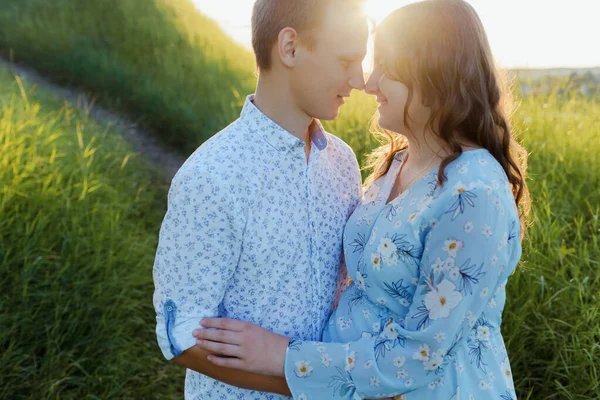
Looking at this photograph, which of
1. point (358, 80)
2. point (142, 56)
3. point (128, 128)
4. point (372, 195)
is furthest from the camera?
point (142, 56)

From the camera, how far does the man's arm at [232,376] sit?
1.88 m

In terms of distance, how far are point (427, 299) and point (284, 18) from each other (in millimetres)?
854

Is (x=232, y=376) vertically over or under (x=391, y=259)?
under

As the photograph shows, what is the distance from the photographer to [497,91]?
73.0 inches

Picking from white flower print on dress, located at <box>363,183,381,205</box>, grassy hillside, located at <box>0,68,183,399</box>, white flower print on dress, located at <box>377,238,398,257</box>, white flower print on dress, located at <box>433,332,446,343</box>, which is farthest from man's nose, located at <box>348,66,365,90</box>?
grassy hillside, located at <box>0,68,183,399</box>

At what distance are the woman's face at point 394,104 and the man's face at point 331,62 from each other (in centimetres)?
5

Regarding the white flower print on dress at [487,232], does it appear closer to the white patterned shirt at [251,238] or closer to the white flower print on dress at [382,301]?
the white flower print on dress at [382,301]

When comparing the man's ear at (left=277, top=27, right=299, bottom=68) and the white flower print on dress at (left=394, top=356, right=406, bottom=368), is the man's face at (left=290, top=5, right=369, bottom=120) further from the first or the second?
the white flower print on dress at (left=394, top=356, right=406, bottom=368)

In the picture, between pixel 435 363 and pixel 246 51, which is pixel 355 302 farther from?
pixel 246 51

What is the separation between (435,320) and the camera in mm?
1700

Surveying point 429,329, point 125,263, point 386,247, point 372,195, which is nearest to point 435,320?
point 429,329

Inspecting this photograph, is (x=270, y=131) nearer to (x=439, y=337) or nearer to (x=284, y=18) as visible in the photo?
(x=284, y=18)

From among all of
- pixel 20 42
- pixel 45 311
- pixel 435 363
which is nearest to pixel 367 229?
pixel 435 363

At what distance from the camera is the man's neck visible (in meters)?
2.01
